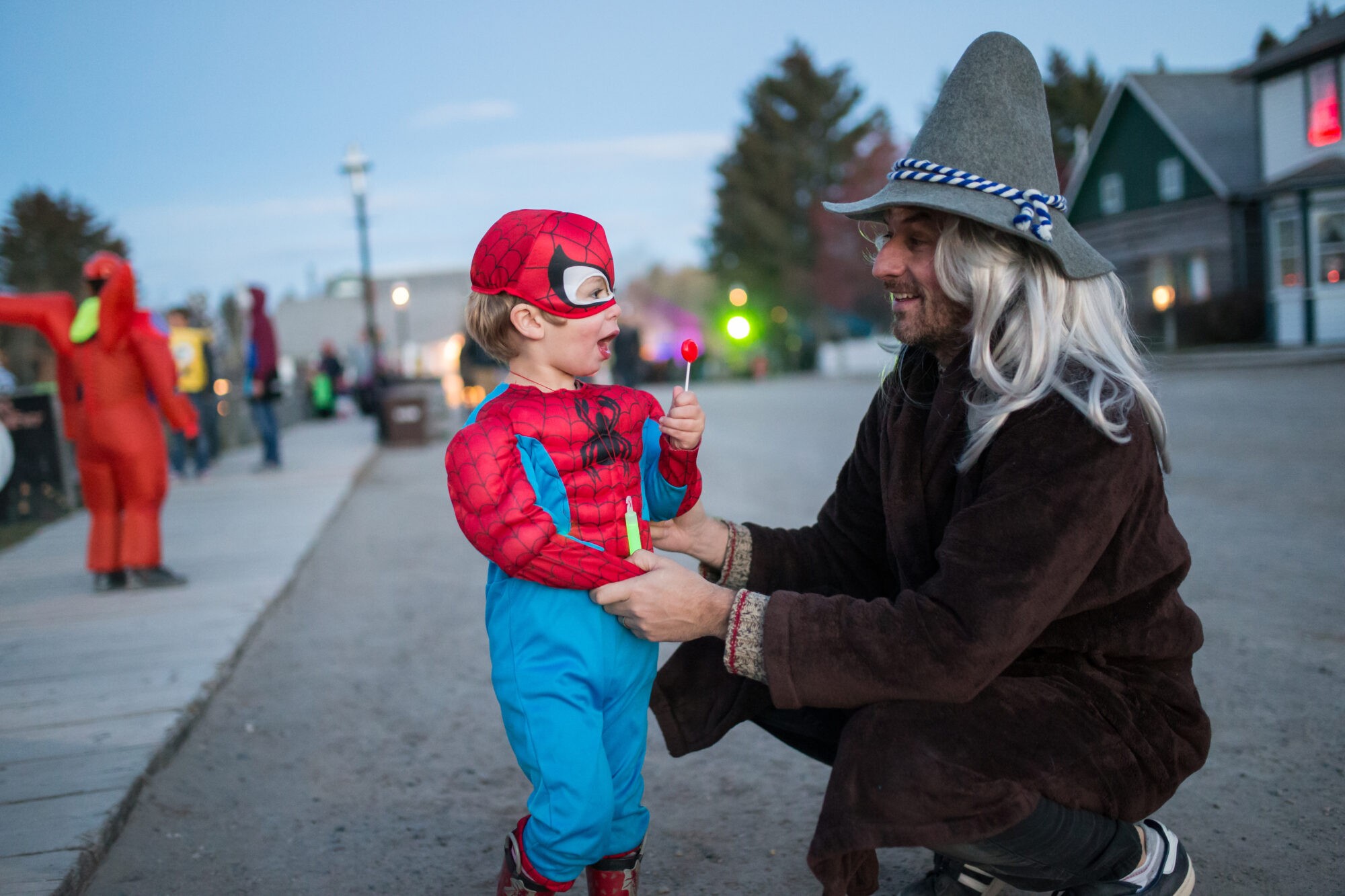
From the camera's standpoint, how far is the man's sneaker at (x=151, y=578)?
626 centimetres

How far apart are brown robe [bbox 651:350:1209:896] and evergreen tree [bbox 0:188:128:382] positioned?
67.6 ft

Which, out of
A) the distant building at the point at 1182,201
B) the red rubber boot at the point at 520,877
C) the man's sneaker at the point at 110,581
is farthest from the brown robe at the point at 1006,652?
the distant building at the point at 1182,201

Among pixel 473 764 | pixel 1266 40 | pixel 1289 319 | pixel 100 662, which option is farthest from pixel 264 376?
pixel 1266 40

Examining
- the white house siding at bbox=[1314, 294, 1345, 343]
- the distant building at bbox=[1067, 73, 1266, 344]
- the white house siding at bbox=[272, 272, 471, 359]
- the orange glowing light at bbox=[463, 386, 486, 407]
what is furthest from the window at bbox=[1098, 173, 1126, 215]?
the white house siding at bbox=[272, 272, 471, 359]

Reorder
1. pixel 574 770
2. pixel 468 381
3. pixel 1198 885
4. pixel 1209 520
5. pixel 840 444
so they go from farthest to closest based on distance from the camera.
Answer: pixel 468 381
pixel 840 444
pixel 1209 520
pixel 1198 885
pixel 574 770

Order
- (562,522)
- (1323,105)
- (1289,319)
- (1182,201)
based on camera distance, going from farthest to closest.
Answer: (1182,201)
(1289,319)
(1323,105)
(562,522)

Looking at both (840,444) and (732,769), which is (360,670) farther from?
(840,444)

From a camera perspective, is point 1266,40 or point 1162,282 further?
point 1266,40

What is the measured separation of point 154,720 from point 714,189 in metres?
49.9

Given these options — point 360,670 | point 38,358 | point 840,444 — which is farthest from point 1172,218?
point 360,670

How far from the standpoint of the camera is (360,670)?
5008 millimetres

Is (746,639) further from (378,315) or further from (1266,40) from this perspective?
(378,315)

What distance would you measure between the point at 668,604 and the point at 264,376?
39.1 feet

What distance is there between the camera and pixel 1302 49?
2216 centimetres
